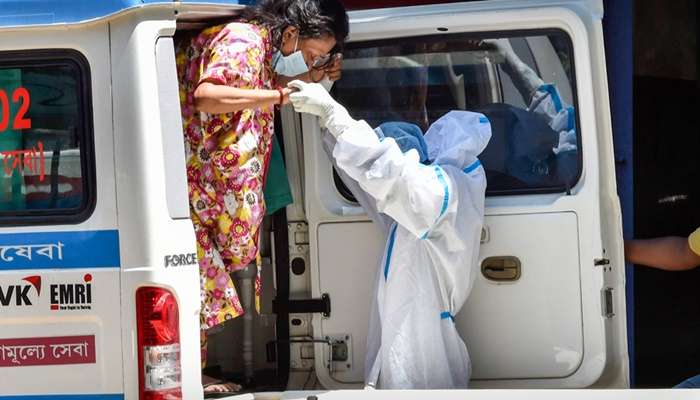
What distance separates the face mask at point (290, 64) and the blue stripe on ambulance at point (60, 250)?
98 cm

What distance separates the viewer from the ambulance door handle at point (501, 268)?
4176 millimetres

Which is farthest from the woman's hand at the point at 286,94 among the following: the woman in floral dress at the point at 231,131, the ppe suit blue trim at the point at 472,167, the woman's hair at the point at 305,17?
the ppe suit blue trim at the point at 472,167

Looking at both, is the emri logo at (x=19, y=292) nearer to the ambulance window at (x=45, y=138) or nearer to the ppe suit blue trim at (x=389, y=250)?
the ambulance window at (x=45, y=138)

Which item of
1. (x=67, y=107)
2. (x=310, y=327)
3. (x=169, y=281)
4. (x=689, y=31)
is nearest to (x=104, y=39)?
(x=67, y=107)

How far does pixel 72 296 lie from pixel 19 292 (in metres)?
0.18

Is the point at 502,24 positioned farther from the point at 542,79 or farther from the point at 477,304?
the point at 477,304

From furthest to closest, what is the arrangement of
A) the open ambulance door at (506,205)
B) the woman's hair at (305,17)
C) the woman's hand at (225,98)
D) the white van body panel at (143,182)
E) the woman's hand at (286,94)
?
the open ambulance door at (506,205) < the woman's hair at (305,17) < the woman's hand at (286,94) < the woman's hand at (225,98) < the white van body panel at (143,182)

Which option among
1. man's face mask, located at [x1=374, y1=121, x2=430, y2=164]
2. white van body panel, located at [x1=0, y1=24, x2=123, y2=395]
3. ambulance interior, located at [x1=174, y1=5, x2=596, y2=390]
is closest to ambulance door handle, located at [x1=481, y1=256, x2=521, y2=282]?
ambulance interior, located at [x1=174, y1=5, x2=596, y2=390]

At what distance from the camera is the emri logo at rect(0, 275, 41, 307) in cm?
362

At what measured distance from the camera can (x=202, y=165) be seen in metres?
3.95

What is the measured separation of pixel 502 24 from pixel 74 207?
168cm

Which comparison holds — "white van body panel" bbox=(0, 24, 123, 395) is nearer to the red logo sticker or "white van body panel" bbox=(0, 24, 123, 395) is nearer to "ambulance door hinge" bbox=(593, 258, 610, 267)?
the red logo sticker

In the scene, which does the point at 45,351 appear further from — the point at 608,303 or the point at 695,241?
the point at 695,241

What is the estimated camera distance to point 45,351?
11.9 feet
